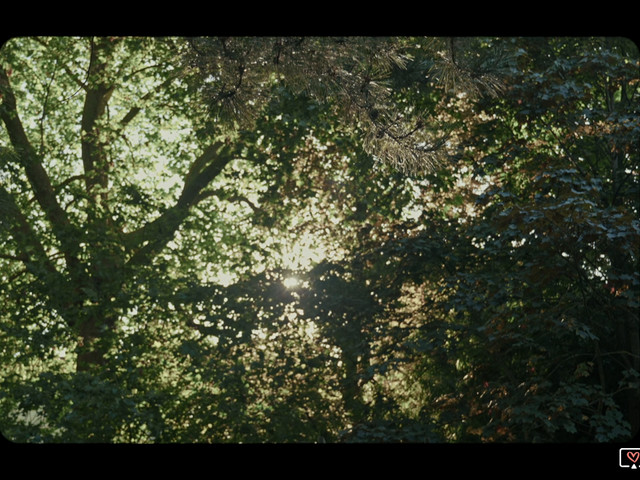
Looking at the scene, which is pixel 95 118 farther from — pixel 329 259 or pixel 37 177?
pixel 329 259

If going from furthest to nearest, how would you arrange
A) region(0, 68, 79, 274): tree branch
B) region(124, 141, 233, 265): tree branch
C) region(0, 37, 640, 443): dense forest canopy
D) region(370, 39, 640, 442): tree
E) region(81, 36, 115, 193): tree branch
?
1. region(81, 36, 115, 193): tree branch
2. region(124, 141, 233, 265): tree branch
3. region(0, 68, 79, 274): tree branch
4. region(0, 37, 640, 443): dense forest canopy
5. region(370, 39, 640, 442): tree

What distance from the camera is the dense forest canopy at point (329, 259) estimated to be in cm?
477

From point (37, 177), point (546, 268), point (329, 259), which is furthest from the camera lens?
point (37, 177)

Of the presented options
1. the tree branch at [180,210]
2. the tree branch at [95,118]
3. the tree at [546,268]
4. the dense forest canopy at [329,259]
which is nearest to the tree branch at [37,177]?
the dense forest canopy at [329,259]

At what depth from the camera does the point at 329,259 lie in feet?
20.5

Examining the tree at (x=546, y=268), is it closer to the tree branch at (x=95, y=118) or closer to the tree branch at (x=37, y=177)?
the tree branch at (x=37, y=177)

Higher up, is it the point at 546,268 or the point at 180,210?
the point at 180,210

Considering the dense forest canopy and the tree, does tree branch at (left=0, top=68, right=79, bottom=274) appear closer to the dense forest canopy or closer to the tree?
the dense forest canopy

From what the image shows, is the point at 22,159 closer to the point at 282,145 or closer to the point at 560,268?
the point at 282,145

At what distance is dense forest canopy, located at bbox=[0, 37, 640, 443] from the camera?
4.77m

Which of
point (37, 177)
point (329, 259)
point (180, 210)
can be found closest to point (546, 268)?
point (329, 259)

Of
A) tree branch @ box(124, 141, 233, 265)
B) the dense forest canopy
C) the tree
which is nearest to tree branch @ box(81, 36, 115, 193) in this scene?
the dense forest canopy
